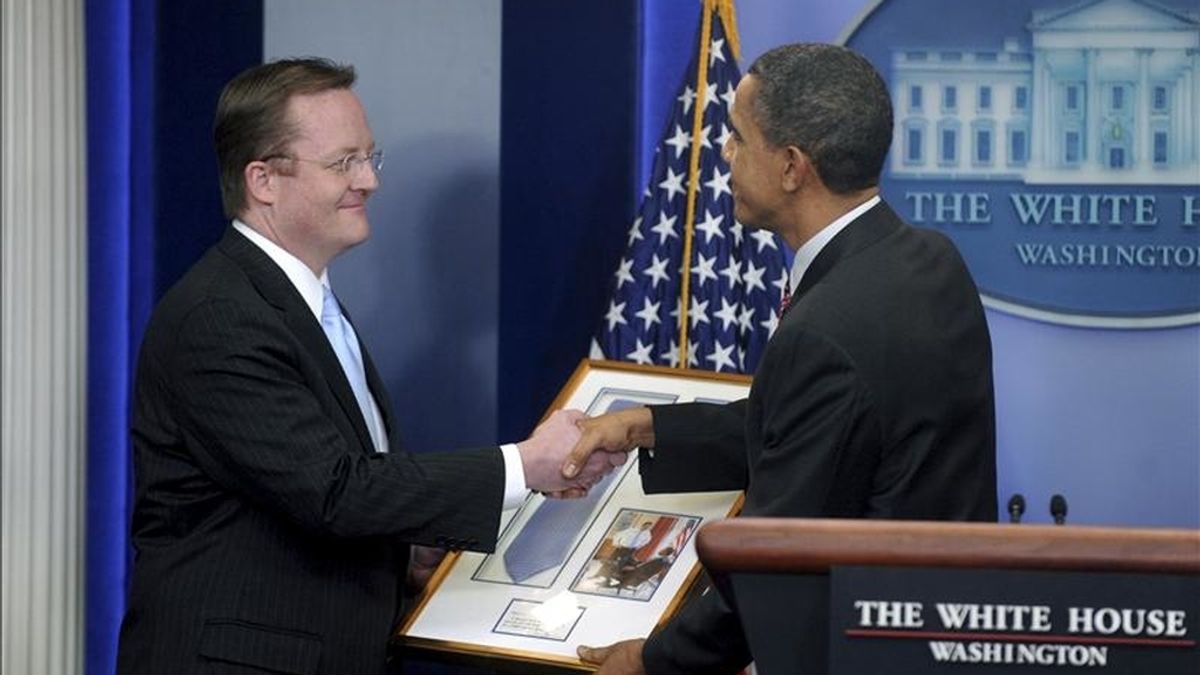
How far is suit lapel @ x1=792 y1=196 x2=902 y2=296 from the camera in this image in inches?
106

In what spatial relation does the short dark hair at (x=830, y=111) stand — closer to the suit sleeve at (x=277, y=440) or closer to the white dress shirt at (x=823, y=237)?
the white dress shirt at (x=823, y=237)

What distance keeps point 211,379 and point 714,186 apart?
6.54 ft

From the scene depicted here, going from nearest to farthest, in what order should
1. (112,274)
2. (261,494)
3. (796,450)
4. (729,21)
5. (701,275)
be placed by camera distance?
(796,450) → (261,494) → (701,275) → (729,21) → (112,274)

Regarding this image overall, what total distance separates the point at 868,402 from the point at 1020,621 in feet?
3.47

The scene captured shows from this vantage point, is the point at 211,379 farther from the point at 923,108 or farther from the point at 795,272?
the point at 923,108

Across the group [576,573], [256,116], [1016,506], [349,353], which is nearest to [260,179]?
[256,116]

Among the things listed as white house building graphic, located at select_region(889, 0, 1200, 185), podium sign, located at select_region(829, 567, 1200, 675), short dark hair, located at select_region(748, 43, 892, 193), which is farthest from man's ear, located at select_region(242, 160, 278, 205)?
white house building graphic, located at select_region(889, 0, 1200, 185)

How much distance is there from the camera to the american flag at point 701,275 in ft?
15.2

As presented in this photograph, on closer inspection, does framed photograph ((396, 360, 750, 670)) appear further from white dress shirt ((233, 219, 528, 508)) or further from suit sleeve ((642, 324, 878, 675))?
suit sleeve ((642, 324, 878, 675))

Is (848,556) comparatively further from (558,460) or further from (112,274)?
(112,274)

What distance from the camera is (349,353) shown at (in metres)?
3.27

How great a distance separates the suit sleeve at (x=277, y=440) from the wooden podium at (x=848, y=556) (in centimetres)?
155

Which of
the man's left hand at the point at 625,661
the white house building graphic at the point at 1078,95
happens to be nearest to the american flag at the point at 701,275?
the white house building graphic at the point at 1078,95

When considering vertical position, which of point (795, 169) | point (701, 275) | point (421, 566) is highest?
point (795, 169)
